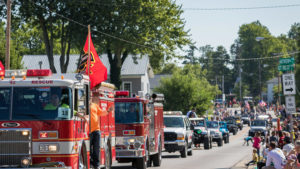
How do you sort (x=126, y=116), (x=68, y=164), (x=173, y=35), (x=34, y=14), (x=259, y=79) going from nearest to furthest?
(x=68, y=164)
(x=126, y=116)
(x=34, y=14)
(x=173, y=35)
(x=259, y=79)

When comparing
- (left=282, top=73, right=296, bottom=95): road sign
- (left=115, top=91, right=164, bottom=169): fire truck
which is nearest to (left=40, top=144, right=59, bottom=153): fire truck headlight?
(left=115, top=91, right=164, bottom=169): fire truck

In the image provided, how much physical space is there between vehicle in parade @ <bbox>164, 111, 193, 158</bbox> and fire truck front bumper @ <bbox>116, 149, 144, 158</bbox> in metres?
8.14

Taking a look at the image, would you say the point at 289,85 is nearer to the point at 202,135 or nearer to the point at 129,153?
the point at 129,153

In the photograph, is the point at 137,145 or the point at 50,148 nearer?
the point at 50,148

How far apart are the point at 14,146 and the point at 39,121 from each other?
2.41 ft

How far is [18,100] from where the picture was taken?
12578 mm

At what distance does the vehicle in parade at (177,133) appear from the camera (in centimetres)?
2861

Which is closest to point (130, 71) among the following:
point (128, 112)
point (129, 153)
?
point (128, 112)

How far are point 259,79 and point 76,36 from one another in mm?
109364

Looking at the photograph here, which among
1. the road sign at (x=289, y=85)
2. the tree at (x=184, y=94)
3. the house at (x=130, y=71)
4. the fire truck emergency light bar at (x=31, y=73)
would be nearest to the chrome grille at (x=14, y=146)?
the fire truck emergency light bar at (x=31, y=73)

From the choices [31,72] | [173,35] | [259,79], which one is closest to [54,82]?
[31,72]

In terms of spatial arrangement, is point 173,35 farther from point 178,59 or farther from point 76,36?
point 76,36

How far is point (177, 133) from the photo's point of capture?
Result: 94.3 feet

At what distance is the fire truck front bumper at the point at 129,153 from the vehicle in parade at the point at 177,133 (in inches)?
321
